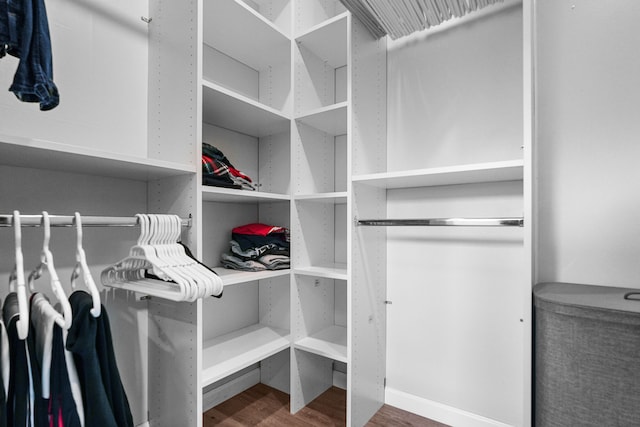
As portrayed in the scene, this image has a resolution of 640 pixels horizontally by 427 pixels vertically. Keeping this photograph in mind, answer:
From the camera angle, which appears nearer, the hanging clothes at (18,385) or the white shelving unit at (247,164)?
the hanging clothes at (18,385)

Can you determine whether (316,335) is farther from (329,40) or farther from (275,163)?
(329,40)

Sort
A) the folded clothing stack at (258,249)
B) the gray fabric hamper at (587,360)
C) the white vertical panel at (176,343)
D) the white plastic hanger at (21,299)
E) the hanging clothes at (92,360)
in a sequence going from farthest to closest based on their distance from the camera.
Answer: the folded clothing stack at (258,249) < the white vertical panel at (176,343) < the gray fabric hamper at (587,360) < the hanging clothes at (92,360) < the white plastic hanger at (21,299)

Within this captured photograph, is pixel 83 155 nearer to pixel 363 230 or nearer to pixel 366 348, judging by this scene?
pixel 363 230

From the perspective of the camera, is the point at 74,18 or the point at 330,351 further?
the point at 330,351

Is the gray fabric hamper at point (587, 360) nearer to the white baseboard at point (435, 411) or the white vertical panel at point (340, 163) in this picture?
the white baseboard at point (435, 411)

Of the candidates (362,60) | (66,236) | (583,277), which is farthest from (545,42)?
(66,236)

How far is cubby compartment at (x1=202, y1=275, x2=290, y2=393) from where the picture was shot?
1672 millimetres

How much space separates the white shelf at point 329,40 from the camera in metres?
1.72

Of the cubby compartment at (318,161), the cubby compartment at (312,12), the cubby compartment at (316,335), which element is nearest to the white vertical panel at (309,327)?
the cubby compartment at (316,335)

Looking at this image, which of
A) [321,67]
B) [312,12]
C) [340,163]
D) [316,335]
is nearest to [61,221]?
[316,335]

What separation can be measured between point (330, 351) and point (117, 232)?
1202 mm

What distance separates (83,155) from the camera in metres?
1.01

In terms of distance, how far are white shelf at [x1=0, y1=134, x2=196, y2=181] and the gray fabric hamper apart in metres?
1.50

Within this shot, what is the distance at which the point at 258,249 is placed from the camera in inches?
70.6
